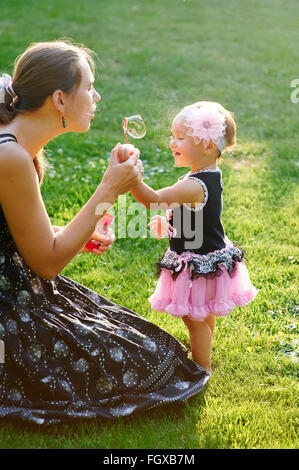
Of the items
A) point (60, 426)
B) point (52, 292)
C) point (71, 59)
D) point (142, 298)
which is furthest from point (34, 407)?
point (71, 59)

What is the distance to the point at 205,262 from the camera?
2848 millimetres

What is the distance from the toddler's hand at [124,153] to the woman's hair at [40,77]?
31 centimetres

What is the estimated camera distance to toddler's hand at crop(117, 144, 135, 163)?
2.53 m

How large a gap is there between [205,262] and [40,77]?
1.11 m

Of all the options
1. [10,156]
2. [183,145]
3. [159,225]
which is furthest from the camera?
[159,225]

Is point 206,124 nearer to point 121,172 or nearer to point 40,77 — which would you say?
point 121,172

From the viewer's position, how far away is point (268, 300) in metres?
3.57

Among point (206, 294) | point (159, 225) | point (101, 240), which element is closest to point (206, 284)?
point (206, 294)

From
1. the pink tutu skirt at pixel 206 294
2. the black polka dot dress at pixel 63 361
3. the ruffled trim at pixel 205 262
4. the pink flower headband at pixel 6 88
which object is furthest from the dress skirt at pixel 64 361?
the pink flower headband at pixel 6 88

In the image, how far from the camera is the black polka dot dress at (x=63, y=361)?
2492 mm

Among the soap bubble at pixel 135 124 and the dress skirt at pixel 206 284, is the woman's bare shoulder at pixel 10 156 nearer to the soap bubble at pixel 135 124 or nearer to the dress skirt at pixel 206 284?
the soap bubble at pixel 135 124

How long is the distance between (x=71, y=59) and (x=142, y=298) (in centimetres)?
160

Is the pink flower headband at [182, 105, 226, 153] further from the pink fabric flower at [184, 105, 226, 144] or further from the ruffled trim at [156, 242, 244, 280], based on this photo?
the ruffled trim at [156, 242, 244, 280]
